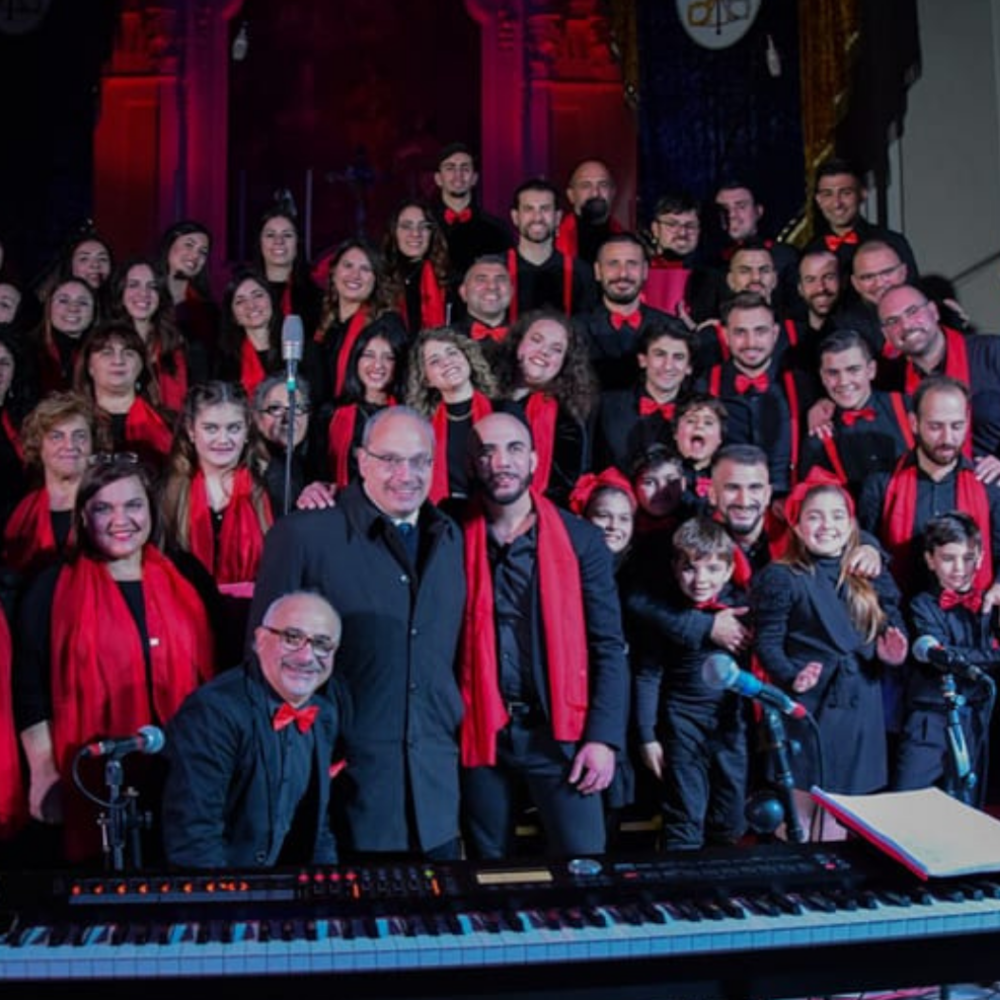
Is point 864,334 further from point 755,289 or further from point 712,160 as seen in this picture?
point 712,160

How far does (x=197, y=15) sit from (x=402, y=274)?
5.24m

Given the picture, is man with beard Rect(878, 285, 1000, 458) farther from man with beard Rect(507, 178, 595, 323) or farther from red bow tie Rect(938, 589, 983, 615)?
man with beard Rect(507, 178, 595, 323)

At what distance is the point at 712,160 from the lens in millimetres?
9875

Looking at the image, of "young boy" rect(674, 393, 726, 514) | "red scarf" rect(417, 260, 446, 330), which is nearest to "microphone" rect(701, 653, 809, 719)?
"young boy" rect(674, 393, 726, 514)

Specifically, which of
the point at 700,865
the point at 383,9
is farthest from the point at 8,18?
the point at 700,865

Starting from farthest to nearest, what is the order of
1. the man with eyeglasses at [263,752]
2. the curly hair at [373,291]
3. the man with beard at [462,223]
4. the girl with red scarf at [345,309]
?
1. the man with beard at [462,223]
2. the curly hair at [373,291]
3. the girl with red scarf at [345,309]
4. the man with eyeglasses at [263,752]

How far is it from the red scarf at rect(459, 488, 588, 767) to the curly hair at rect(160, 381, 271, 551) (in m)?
1.19

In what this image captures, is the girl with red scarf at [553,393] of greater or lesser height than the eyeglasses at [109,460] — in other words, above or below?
above

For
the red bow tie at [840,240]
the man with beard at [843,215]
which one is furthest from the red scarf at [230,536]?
the red bow tie at [840,240]

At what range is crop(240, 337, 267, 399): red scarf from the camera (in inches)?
227

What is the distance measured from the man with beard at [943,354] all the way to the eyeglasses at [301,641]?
3059 mm

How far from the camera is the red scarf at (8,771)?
3.66 meters

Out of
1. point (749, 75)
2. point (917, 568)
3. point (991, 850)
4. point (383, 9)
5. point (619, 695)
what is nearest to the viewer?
point (991, 850)

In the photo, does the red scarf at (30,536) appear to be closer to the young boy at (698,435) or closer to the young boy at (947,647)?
the young boy at (698,435)
